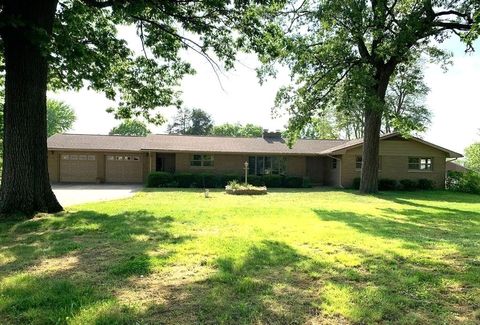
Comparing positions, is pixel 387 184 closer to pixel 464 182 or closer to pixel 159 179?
pixel 464 182

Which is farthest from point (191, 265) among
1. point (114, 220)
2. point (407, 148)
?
point (407, 148)

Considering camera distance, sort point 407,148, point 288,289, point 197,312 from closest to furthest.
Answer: point 197,312 < point 288,289 < point 407,148

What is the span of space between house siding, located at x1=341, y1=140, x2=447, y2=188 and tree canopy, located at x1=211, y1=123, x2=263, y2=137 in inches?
2080

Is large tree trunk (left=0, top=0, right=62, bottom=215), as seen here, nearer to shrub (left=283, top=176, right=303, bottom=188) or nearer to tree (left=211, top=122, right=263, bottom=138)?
shrub (left=283, top=176, right=303, bottom=188)

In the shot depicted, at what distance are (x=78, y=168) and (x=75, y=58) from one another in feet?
65.9

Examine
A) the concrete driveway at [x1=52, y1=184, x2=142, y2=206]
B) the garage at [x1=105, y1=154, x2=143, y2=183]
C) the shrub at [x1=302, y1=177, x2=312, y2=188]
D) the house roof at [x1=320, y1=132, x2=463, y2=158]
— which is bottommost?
the concrete driveway at [x1=52, y1=184, x2=142, y2=206]

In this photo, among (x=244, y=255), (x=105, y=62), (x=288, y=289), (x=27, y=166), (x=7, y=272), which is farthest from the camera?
(x=105, y=62)

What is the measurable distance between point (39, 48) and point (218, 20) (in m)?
5.90

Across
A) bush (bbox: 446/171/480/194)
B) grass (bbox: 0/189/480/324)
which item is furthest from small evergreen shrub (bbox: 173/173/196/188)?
bush (bbox: 446/171/480/194)

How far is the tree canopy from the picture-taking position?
7994 centimetres

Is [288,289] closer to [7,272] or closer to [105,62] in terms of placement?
[7,272]

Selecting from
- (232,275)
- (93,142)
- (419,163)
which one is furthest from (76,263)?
(419,163)

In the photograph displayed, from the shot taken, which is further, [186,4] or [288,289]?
[186,4]

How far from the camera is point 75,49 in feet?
31.6
